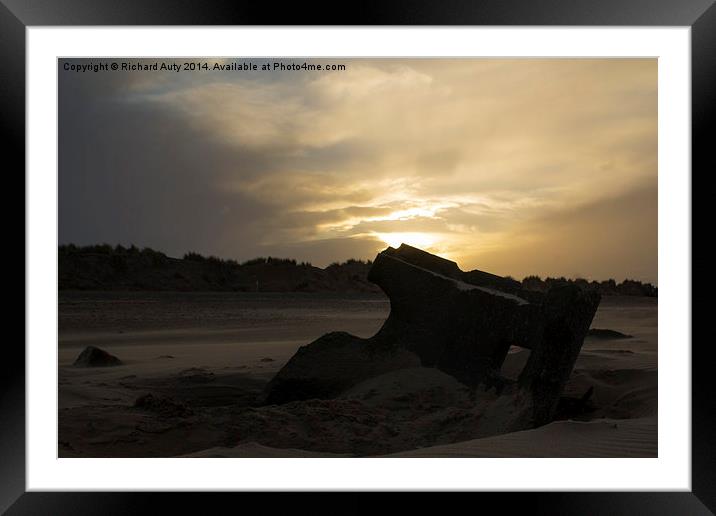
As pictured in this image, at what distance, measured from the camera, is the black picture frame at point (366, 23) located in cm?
352

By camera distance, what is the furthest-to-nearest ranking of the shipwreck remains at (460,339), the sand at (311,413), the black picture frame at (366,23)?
the shipwreck remains at (460,339), the sand at (311,413), the black picture frame at (366,23)

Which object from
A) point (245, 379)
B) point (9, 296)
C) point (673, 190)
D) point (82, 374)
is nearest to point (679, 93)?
point (673, 190)

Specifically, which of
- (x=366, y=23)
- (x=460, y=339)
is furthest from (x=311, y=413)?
(x=366, y=23)

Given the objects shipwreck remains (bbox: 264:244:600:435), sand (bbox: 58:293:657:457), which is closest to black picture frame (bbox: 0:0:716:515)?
sand (bbox: 58:293:657:457)

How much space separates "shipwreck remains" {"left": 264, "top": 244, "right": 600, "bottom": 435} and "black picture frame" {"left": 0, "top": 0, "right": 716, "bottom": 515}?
1429 mm

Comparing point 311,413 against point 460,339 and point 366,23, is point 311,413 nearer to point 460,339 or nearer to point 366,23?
point 460,339

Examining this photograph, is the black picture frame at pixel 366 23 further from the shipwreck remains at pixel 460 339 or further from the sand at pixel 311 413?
the shipwreck remains at pixel 460 339

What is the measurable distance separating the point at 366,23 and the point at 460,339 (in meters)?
3.60

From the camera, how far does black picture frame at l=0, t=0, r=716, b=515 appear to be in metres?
3.52

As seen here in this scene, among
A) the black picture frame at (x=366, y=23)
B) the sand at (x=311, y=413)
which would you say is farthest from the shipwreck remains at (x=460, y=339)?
the black picture frame at (x=366, y=23)

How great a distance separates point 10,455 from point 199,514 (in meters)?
1.18

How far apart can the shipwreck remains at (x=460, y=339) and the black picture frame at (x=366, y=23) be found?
143 centimetres

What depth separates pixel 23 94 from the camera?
3621 millimetres

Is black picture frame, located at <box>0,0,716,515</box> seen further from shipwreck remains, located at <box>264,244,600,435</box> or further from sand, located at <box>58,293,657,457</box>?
shipwreck remains, located at <box>264,244,600,435</box>
